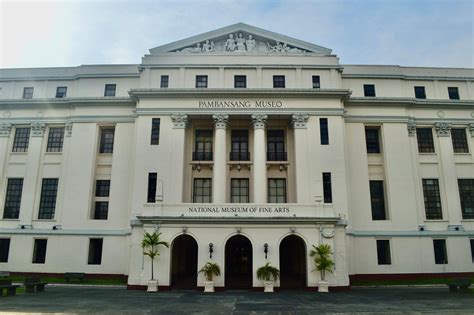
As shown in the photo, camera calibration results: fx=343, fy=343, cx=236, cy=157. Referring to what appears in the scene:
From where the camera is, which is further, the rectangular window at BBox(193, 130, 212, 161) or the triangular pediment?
the triangular pediment

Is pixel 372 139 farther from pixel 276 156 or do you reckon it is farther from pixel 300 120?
pixel 276 156

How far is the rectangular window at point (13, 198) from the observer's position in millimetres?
32000

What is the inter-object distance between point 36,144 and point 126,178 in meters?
10.0

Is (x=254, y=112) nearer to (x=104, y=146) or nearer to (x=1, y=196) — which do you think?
(x=104, y=146)

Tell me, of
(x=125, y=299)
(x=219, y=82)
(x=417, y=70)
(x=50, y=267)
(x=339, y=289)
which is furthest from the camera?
(x=417, y=70)

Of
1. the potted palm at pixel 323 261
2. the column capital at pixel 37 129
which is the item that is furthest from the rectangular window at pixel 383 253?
the column capital at pixel 37 129

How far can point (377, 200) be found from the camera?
104ft

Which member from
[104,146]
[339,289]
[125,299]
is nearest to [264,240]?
[339,289]

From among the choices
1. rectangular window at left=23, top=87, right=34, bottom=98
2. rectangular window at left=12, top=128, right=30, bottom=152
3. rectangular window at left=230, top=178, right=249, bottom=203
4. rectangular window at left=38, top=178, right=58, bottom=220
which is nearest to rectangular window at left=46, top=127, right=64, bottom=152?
rectangular window at left=12, top=128, right=30, bottom=152

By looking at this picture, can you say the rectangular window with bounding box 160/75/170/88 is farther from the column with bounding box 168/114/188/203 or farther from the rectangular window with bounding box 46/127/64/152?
the rectangular window with bounding box 46/127/64/152

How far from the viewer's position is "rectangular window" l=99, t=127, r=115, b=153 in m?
33.2

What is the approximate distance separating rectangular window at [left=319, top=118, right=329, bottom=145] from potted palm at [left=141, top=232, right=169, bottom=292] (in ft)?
52.3

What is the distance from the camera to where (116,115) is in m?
32.9

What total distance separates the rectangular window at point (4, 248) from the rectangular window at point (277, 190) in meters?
24.0
